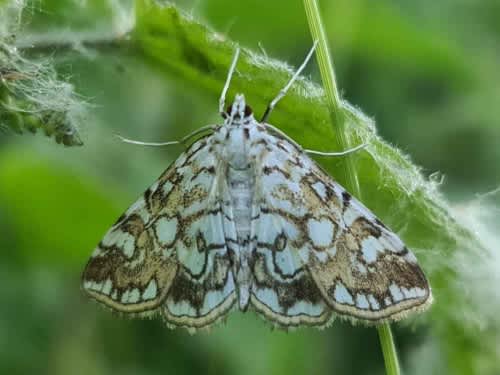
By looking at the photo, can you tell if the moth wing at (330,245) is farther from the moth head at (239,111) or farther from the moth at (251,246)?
the moth head at (239,111)

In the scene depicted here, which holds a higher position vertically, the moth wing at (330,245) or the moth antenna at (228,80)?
the moth antenna at (228,80)

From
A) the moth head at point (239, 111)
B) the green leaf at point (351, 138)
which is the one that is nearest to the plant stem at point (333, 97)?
the green leaf at point (351, 138)

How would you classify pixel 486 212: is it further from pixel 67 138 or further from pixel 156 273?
pixel 67 138

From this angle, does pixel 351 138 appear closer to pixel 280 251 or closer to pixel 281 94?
pixel 281 94

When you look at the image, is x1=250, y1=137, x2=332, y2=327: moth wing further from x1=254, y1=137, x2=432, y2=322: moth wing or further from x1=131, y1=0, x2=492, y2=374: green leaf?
x1=131, y1=0, x2=492, y2=374: green leaf

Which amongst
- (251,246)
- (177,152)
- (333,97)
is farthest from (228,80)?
(177,152)

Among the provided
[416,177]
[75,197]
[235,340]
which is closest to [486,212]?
[416,177]
